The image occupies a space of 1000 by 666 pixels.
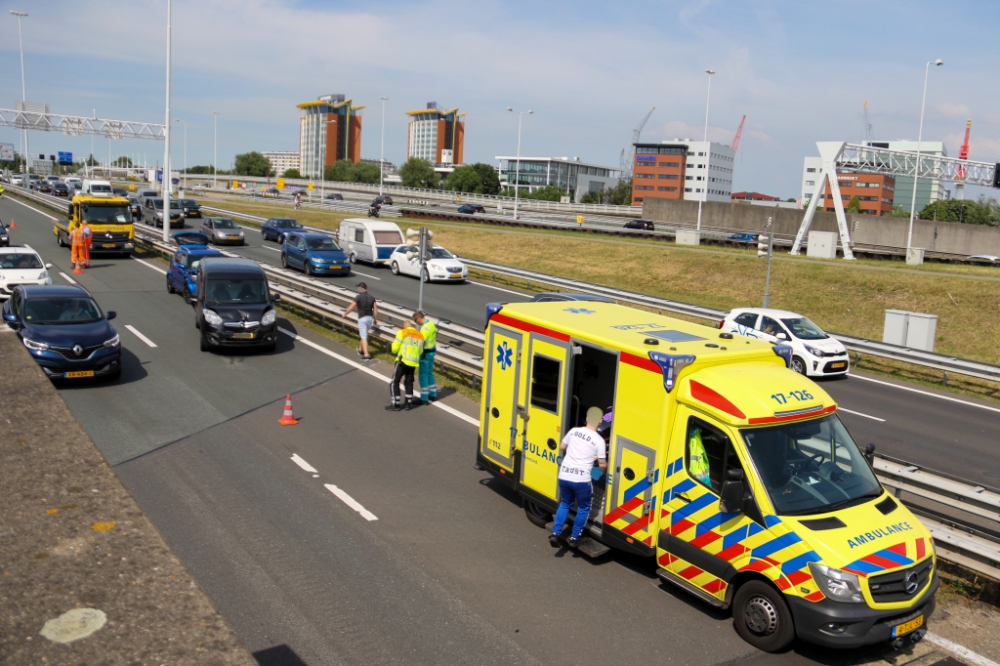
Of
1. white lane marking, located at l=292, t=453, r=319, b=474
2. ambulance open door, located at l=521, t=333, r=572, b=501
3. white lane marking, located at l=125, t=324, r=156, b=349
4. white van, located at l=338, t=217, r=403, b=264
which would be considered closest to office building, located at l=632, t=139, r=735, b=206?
white van, located at l=338, t=217, r=403, b=264

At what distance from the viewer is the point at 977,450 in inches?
566

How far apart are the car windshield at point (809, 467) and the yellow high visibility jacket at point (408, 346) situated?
7949 mm

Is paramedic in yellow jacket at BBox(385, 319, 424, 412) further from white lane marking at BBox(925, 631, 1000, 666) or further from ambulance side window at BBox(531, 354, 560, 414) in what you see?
white lane marking at BBox(925, 631, 1000, 666)

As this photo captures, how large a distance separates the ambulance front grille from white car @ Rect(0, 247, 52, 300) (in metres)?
23.4

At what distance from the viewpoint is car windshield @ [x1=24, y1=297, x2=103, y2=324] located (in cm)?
1576

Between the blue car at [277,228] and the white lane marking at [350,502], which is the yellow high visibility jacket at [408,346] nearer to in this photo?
the white lane marking at [350,502]

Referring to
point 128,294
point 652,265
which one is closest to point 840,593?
point 128,294

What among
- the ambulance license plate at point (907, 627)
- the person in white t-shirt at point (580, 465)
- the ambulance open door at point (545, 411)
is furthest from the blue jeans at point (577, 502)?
the ambulance license plate at point (907, 627)

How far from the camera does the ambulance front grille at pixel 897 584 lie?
6.57 metres

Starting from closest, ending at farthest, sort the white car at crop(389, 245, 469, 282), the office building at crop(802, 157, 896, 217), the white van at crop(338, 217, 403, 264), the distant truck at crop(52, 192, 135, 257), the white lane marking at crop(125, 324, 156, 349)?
the white lane marking at crop(125, 324, 156, 349) < the distant truck at crop(52, 192, 135, 257) < the white car at crop(389, 245, 469, 282) < the white van at crop(338, 217, 403, 264) < the office building at crop(802, 157, 896, 217)

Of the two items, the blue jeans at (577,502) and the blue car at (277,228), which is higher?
the blue car at (277,228)

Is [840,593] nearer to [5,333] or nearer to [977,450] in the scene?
[5,333]

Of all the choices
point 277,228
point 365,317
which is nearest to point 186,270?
point 365,317

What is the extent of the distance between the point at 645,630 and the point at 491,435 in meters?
3.71
